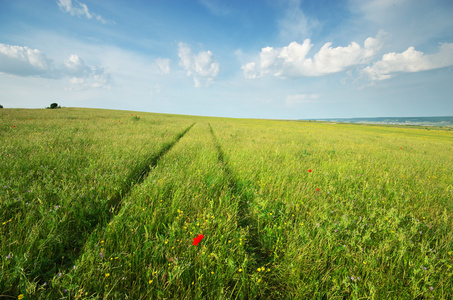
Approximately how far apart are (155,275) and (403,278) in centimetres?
288

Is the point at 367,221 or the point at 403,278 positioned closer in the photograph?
the point at 403,278

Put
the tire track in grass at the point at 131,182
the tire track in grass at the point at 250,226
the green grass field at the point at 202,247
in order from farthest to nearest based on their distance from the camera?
the tire track in grass at the point at 131,182 < the tire track in grass at the point at 250,226 < the green grass field at the point at 202,247

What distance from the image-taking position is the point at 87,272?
69.6 inches

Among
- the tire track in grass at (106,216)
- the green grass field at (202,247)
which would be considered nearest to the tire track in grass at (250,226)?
the green grass field at (202,247)

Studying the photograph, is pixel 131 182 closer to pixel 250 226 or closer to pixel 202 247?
pixel 202 247

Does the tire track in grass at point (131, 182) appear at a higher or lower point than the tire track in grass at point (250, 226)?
higher

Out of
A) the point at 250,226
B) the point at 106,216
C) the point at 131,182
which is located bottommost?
the point at 250,226

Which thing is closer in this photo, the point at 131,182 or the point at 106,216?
the point at 106,216

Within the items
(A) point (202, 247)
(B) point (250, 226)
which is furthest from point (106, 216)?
(B) point (250, 226)

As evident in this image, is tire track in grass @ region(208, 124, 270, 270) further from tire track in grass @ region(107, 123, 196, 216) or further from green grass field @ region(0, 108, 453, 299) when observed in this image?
tire track in grass @ region(107, 123, 196, 216)

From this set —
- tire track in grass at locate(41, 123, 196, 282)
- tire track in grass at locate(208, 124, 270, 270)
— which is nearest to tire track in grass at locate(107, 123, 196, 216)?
tire track in grass at locate(41, 123, 196, 282)

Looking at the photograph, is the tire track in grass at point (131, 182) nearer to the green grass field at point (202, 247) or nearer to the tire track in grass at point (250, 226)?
the green grass field at point (202, 247)

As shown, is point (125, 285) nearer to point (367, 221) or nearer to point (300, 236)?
point (300, 236)

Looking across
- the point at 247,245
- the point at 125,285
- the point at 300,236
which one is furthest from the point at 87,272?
the point at 300,236
